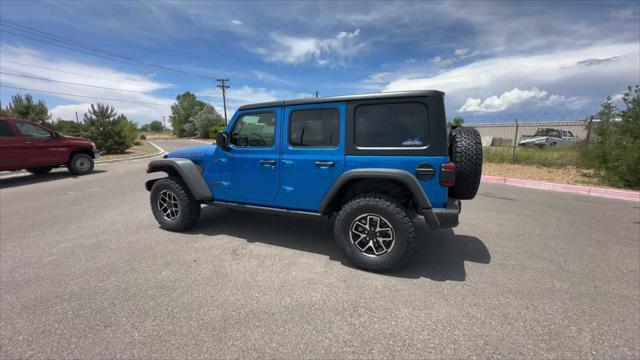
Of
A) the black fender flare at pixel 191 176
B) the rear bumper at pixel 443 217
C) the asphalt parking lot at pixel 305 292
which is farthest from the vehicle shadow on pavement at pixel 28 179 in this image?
the rear bumper at pixel 443 217

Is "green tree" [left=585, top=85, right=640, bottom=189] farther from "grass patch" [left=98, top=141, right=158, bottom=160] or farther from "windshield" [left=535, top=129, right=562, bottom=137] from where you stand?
"grass patch" [left=98, top=141, right=158, bottom=160]

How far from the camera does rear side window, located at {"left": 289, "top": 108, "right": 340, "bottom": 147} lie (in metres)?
3.04

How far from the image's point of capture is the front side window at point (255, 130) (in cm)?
344

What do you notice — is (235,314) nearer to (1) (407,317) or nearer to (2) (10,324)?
(1) (407,317)

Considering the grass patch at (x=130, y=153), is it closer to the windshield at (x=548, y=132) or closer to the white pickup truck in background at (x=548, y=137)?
the white pickup truck in background at (x=548, y=137)

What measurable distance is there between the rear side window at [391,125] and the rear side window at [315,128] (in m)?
0.25

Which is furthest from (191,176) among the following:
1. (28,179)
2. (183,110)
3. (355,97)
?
(183,110)

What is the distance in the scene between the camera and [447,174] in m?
2.59

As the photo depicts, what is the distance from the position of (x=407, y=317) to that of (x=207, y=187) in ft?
9.90

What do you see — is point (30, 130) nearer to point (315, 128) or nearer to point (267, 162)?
point (267, 162)

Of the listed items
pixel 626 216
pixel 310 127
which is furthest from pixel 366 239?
pixel 626 216

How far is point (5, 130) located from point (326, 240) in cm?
983

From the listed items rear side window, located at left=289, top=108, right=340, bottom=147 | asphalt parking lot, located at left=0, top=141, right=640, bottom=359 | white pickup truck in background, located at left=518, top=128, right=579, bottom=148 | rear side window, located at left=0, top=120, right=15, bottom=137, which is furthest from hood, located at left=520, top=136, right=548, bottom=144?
rear side window, located at left=0, top=120, right=15, bottom=137

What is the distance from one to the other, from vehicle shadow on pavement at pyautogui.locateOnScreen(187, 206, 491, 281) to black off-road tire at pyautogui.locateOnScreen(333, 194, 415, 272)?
0.17 m
